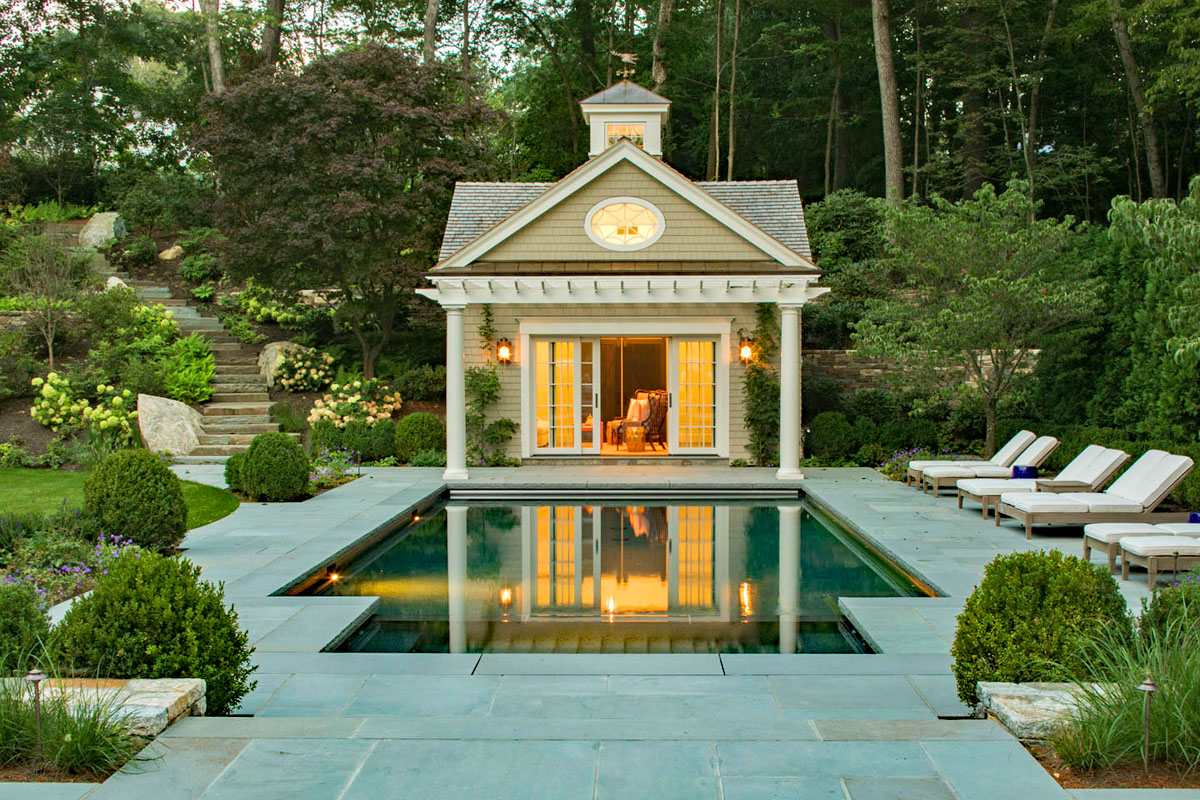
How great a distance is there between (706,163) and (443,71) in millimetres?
11629

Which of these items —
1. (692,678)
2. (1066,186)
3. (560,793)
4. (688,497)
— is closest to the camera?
(560,793)

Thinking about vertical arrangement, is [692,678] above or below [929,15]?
below

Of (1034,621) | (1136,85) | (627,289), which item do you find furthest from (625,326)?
(1136,85)

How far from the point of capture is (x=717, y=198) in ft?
52.5

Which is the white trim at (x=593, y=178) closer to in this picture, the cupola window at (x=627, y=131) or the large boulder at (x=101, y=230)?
the cupola window at (x=627, y=131)

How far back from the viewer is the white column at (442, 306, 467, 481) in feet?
45.7

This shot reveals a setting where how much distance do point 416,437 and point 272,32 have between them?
46.7ft

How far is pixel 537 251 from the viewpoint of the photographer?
49.0ft

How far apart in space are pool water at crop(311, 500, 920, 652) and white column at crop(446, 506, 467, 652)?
0.05 ft

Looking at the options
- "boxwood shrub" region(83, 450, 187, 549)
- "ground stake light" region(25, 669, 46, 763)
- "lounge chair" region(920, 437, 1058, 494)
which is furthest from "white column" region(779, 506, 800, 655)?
"boxwood shrub" region(83, 450, 187, 549)

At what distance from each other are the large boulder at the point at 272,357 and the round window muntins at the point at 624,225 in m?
6.93

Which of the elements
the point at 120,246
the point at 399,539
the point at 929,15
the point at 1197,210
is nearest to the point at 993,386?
the point at 1197,210

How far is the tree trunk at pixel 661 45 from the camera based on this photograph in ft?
81.8

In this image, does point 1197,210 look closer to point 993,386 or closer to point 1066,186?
point 993,386
